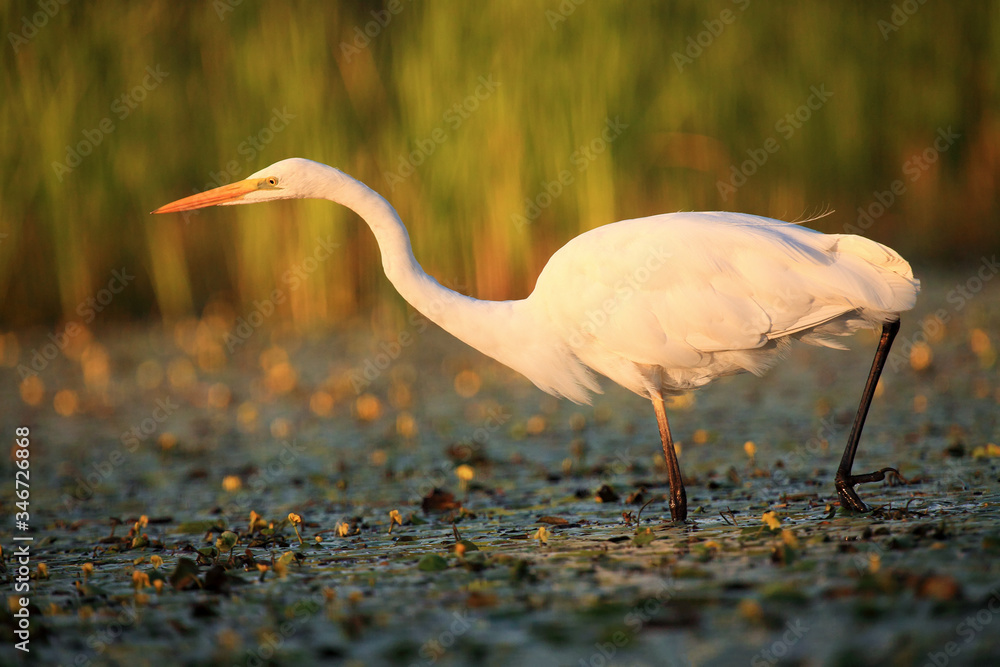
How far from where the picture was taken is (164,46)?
11.1m

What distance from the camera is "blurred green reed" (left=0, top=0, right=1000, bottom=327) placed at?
34.8 ft

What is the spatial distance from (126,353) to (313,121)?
3527 mm

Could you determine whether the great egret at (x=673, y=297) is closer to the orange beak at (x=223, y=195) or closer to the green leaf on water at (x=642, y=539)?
the orange beak at (x=223, y=195)

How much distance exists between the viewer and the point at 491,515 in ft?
17.9

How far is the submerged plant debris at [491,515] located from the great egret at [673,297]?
0.71 metres

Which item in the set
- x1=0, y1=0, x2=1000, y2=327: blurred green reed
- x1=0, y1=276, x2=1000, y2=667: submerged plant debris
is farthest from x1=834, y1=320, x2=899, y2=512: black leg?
Result: x1=0, y1=0, x2=1000, y2=327: blurred green reed

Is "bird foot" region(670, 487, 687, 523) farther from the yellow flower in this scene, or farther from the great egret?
the yellow flower

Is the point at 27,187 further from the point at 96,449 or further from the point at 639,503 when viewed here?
the point at 639,503

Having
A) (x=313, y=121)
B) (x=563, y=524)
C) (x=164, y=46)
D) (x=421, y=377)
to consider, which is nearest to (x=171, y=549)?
Answer: (x=563, y=524)

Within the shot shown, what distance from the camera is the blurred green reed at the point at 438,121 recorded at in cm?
1060

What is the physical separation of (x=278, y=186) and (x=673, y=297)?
6.87 feet

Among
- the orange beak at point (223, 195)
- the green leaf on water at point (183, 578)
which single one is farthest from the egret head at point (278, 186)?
the green leaf on water at point (183, 578)

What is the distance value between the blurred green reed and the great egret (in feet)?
18.2

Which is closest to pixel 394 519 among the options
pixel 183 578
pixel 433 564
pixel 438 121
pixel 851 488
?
pixel 433 564
